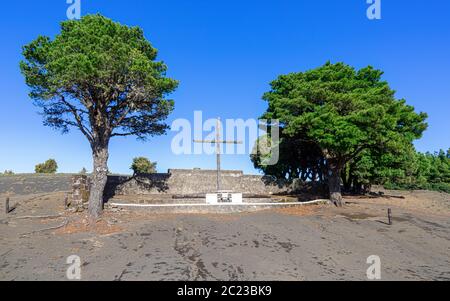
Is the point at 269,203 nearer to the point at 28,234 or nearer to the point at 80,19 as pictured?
the point at 28,234

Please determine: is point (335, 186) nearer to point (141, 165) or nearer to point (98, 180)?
point (98, 180)

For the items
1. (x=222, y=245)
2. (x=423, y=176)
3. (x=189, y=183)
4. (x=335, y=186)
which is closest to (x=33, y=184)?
(x=189, y=183)

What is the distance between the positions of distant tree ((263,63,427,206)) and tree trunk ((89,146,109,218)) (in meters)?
12.0

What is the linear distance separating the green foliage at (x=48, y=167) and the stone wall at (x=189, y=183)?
3384 centimetres

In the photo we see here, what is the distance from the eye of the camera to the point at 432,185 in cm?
4447

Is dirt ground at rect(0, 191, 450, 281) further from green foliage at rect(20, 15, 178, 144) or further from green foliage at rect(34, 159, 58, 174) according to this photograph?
green foliage at rect(34, 159, 58, 174)

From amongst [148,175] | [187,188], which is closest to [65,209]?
[148,175]

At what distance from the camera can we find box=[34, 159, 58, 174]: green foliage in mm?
52866

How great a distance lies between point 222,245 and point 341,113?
526 inches

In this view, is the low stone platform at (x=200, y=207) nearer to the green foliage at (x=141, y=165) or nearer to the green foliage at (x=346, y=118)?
the green foliage at (x=346, y=118)

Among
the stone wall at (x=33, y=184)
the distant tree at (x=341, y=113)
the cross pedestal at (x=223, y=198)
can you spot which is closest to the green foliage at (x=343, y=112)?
the distant tree at (x=341, y=113)

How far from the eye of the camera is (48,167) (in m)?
53.4

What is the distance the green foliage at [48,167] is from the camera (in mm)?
52866
